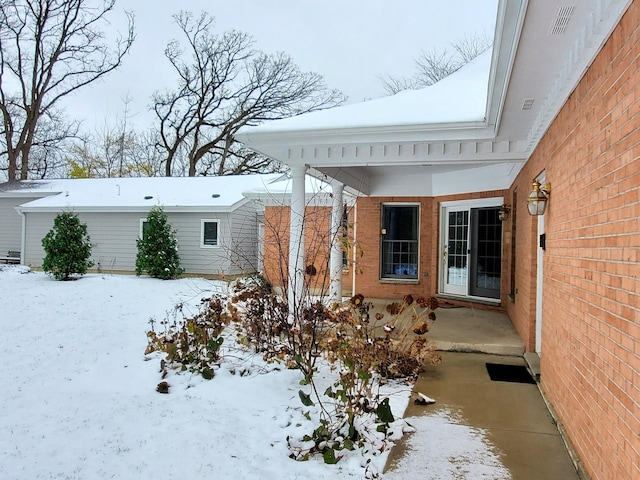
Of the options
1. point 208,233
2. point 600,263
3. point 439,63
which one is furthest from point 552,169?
point 439,63

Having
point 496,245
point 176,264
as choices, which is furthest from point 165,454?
point 176,264

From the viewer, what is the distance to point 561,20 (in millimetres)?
2496

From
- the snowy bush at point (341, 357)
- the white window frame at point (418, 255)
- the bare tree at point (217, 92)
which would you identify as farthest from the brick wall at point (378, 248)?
the bare tree at point (217, 92)

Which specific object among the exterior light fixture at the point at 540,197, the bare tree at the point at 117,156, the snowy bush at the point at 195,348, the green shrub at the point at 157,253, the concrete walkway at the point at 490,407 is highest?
the bare tree at the point at 117,156

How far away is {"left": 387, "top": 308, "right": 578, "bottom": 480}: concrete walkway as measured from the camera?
297cm

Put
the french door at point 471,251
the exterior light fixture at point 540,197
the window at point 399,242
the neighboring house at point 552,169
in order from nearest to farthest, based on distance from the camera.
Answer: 1. the neighboring house at point 552,169
2. the exterior light fixture at point 540,197
3. the french door at point 471,251
4. the window at point 399,242

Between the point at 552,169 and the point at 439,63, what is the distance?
69.8ft

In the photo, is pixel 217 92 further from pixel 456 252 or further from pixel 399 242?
pixel 456 252

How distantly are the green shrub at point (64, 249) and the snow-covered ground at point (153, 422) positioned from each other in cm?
561

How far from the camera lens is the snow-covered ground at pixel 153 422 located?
2.85 metres

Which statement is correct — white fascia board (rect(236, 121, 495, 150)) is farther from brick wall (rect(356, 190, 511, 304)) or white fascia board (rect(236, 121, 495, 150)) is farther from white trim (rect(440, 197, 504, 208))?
brick wall (rect(356, 190, 511, 304))

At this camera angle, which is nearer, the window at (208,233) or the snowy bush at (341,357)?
the snowy bush at (341,357)

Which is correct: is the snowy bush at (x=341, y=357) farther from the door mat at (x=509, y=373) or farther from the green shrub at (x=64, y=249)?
the green shrub at (x=64, y=249)

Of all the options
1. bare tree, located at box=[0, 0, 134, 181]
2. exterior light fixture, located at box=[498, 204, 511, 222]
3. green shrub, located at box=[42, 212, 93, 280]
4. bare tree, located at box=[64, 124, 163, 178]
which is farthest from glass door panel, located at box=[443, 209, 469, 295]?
bare tree, located at box=[0, 0, 134, 181]
